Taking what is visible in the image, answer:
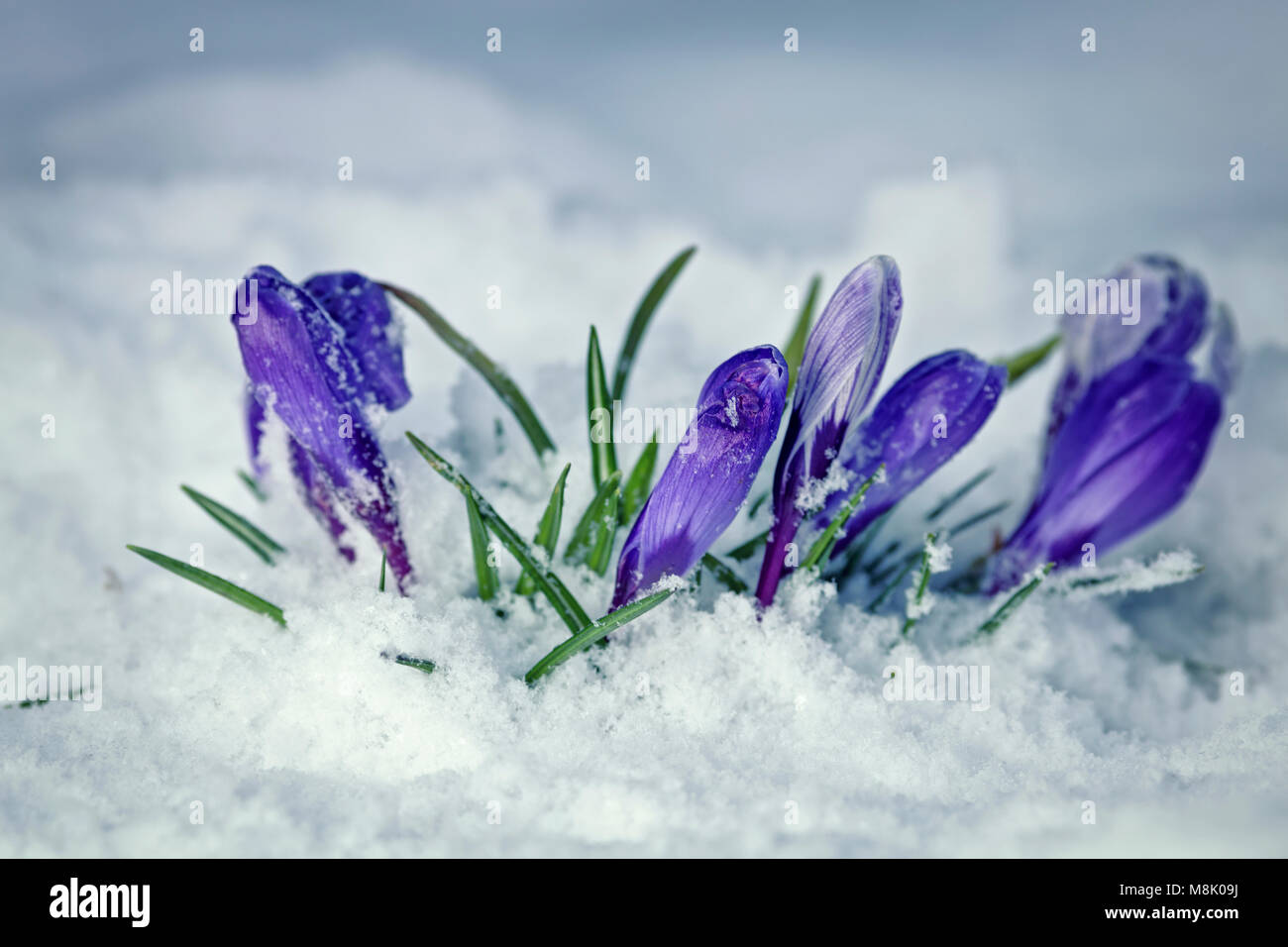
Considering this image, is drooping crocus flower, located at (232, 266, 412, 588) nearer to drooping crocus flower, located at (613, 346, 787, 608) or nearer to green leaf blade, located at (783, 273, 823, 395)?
drooping crocus flower, located at (613, 346, 787, 608)

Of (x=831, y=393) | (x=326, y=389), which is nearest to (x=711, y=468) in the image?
(x=831, y=393)

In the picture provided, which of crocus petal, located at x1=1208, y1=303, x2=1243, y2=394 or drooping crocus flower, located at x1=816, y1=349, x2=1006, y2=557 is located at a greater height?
crocus petal, located at x1=1208, y1=303, x2=1243, y2=394

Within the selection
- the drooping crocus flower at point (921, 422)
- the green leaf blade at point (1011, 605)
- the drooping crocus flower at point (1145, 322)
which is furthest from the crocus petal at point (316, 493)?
the drooping crocus flower at point (1145, 322)

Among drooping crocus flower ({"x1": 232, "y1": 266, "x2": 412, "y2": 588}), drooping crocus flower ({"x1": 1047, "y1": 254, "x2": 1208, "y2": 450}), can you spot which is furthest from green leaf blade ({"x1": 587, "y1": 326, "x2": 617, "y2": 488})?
drooping crocus flower ({"x1": 1047, "y1": 254, "x2": 1208, "y2": 450})

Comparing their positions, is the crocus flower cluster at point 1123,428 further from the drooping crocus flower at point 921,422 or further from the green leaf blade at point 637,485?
the green leaf blade at point 637,485

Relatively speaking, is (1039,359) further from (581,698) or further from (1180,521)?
(581,698)

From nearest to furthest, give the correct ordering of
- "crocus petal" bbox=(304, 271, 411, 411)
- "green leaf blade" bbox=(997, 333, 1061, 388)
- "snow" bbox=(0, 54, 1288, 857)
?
1. "snow" bbox=(0, 54, 1288, 857)
2. "crocus petal" bbox=(304, 271, 411, 411)
3. "green leaf blade" bbox=(997, 333, 1061, 388)

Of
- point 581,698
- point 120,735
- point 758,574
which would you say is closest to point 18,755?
point 120,735
